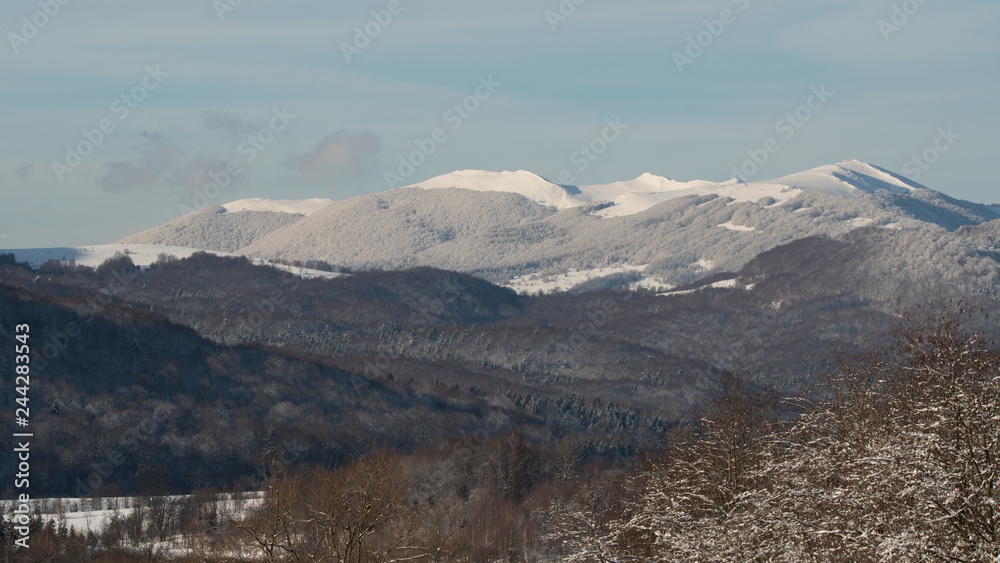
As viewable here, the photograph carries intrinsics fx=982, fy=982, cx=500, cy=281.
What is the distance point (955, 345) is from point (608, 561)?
13.2 m

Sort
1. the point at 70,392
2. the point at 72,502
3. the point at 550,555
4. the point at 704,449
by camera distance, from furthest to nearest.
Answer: the point at 70,392, the point at 72,502, the point at 550,555, the point at 704,449

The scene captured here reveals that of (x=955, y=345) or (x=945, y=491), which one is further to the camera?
(x=955, y=345)

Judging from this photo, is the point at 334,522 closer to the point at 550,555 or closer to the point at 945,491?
the point at 945,491

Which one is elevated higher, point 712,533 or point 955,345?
point 955,345

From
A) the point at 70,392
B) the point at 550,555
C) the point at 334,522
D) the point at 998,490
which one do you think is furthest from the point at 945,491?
the point at 70,392

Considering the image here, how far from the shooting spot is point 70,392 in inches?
7859

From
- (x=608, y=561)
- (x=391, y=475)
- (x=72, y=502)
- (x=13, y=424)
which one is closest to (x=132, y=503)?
(x=72, y=502)

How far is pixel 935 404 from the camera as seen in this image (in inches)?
1073

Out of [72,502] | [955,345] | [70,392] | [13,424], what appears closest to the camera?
[955,345]

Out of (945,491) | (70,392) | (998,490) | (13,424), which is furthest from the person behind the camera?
(70,392)

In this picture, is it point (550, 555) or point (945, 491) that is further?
point (550, 555)

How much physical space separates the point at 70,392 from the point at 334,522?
7150 inches

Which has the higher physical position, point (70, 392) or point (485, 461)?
point (70, 392)

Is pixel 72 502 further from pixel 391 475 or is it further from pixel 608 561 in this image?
pixel 608 561
